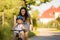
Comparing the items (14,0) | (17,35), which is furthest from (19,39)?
(14,0)

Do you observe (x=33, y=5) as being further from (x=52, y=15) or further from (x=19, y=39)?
(x=52, y=15)

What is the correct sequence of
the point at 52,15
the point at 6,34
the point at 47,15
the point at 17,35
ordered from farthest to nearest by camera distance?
the point at 47,15 → the point at 52,15 → the point at 6,34 → the point at 17,35

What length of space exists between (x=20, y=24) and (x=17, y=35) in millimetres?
356

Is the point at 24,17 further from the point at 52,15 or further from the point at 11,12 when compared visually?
the point at 52,15

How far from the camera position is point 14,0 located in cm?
1642

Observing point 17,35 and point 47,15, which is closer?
point 17,35

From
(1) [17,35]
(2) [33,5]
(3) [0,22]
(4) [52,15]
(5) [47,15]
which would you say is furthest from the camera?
(5) [47,15]

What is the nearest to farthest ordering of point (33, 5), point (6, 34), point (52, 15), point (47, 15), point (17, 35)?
point (17, 35) → point (6, 34) → point (33, 5) → point (52, 15) → point (47, 15)

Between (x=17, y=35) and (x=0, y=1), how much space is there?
9165 mm

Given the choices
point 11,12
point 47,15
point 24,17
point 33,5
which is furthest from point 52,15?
point 24,17

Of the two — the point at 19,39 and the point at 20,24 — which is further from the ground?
the point at 20,24

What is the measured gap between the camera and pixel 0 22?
14453 mm

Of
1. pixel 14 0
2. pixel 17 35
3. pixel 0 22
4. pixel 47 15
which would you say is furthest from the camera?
pixel 47 15

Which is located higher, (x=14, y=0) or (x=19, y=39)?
(x=14, y=0)
